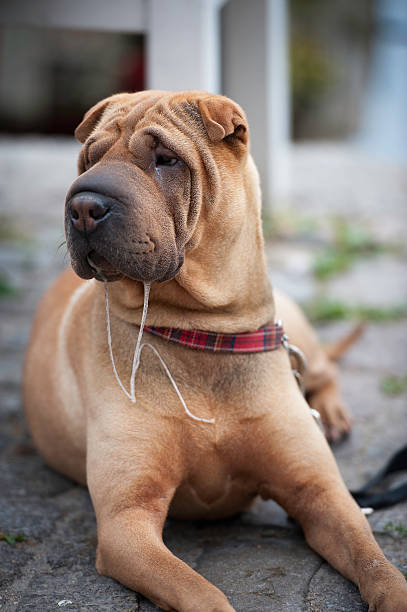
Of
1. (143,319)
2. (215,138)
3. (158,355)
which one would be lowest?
(158,355)

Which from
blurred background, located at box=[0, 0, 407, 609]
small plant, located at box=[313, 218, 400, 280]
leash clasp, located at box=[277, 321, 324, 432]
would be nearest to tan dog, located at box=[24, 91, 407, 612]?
leash clasp, located at box=[277, 321, 324, 432]

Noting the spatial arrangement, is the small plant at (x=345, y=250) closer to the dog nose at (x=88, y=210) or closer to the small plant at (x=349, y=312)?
the small plant at (x=349, y=312)

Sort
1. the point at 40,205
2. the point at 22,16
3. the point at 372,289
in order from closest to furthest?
the point at 22,16, the point at 372,289, the point at 40,205

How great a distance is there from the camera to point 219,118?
91.7 inches

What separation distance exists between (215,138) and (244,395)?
870mm

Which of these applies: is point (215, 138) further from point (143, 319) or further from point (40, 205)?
point (40, 205)

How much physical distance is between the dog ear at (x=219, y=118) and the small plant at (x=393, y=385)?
2.09 meters

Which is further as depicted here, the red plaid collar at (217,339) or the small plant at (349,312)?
the small plant at (349,312)

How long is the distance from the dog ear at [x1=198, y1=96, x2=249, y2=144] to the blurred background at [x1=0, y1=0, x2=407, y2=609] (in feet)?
3.89

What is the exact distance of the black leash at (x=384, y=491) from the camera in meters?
2.82

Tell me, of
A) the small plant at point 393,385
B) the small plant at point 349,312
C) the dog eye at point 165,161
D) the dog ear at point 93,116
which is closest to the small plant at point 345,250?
the small plant at point 349,312

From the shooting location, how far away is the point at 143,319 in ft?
7.87

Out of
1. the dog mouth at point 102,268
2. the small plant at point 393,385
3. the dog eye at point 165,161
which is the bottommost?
the small plant at point 393,385

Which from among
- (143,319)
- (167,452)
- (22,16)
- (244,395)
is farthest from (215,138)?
(22,16)
